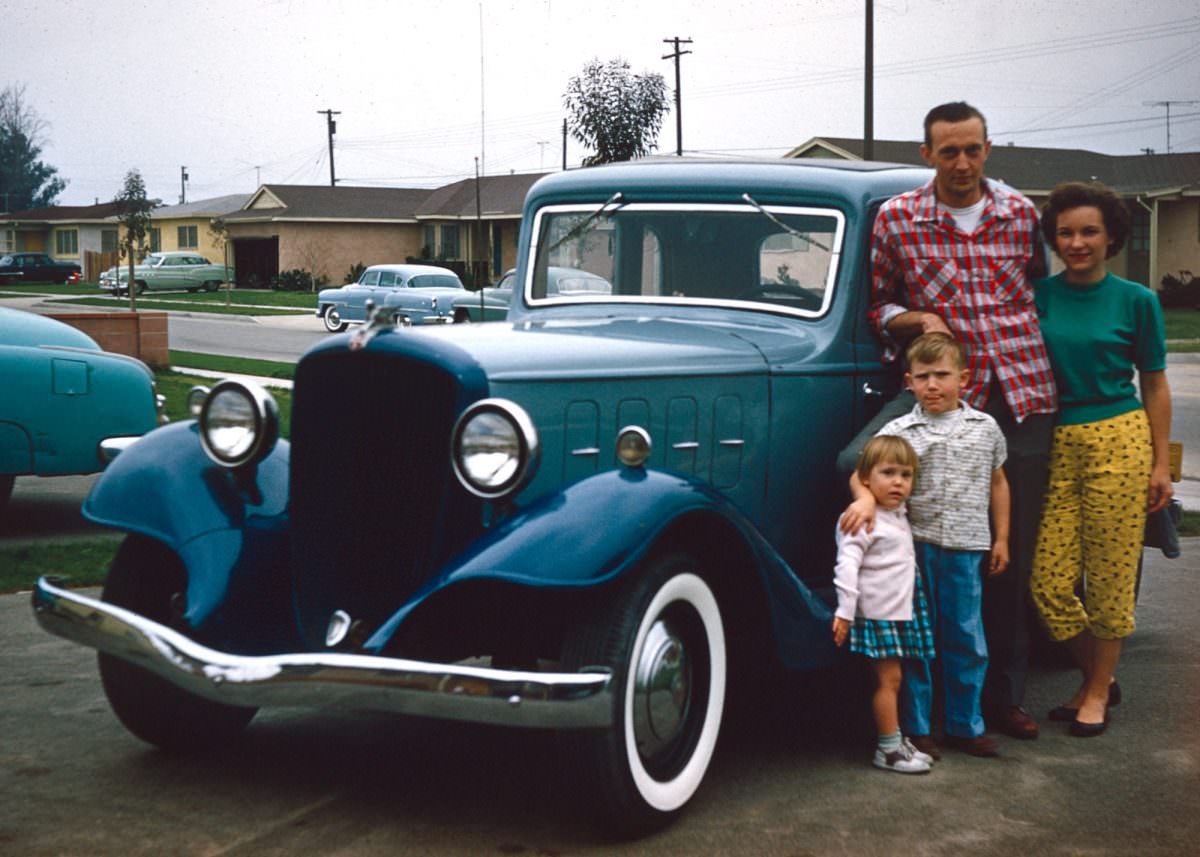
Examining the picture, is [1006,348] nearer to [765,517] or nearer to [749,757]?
[765,517]

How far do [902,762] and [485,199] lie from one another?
168ft

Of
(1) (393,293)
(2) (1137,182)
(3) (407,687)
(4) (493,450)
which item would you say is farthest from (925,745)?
(2) (1137,182)

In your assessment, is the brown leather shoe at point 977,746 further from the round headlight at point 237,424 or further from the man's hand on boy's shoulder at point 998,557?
the round headlight at point 237,424

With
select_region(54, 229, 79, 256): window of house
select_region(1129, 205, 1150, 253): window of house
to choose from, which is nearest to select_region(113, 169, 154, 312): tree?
select_region(1129, 205, 1150, 253): window of house

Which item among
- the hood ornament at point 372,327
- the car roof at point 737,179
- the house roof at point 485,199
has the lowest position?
the hood ornament at point 372,327

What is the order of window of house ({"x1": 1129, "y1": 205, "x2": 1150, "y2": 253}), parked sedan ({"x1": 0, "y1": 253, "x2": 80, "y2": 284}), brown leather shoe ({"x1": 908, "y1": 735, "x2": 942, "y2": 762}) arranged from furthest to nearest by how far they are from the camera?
1. parked sedan ({"x1": 0, "y1": 253, "x2": 80, "y2": 284})
2. window of house ({"x1": 1129, "y1": 205, "x2": 1150, "y2": 253})
3. brown leather shoe ({"x1": 908, "y1": 735, "x2": 942, "y2": 762})

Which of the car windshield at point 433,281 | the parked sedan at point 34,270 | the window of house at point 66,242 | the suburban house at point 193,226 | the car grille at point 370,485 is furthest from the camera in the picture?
the window of house at point 66,242

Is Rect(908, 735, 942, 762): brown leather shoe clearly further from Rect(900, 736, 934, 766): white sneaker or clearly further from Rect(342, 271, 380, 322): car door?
Rect(342, 271, 380, 322): car door

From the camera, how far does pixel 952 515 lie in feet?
15.0

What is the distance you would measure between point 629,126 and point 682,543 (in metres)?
22.8

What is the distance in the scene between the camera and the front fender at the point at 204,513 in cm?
428

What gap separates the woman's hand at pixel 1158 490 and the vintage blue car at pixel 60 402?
5.37 meters

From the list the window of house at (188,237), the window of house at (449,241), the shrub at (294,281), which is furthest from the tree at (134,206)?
the window of house at (188,237)

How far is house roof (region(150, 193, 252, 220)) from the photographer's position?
216 feet
